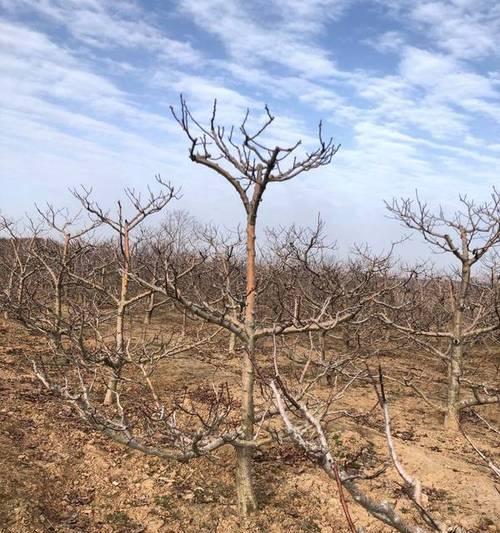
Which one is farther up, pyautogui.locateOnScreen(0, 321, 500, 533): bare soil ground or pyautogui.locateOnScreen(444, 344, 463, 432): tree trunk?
pyautogui.locateOnScreen(444, 344, 463, 432): tree trunk

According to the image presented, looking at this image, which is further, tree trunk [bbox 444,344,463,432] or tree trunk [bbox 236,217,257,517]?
tree trunk [bbox 444,344,463,432]

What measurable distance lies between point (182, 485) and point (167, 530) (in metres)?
0.96

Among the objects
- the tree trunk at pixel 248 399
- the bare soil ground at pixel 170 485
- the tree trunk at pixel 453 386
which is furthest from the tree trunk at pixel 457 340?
the tree trunk at pixel 248 399

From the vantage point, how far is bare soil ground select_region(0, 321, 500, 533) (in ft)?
17.4

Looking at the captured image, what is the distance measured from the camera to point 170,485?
617 cm

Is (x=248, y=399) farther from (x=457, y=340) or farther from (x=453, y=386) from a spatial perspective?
(x=453, y=386)

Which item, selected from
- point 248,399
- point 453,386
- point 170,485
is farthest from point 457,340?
point 170,485

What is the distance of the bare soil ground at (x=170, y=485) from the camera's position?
5.30 m

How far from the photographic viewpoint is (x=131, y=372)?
11508 mm

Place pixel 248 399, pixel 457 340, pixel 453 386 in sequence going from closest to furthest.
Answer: pixel 248 399
pixel 457 340
pixel 453 386

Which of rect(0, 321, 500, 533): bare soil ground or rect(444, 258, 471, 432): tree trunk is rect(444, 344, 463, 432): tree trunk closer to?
rect(444, 258, 471, 432): tree trunk

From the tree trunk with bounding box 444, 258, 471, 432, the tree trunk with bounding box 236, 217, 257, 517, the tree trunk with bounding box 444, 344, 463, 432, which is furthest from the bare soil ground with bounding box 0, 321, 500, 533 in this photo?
the tree trunk with bounding box 444, 258, 471, 432

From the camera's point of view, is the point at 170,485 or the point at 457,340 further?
the point at 457,340

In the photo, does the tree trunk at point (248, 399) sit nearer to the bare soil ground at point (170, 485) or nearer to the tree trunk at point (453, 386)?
the bare soil ground at point (170, 485)
